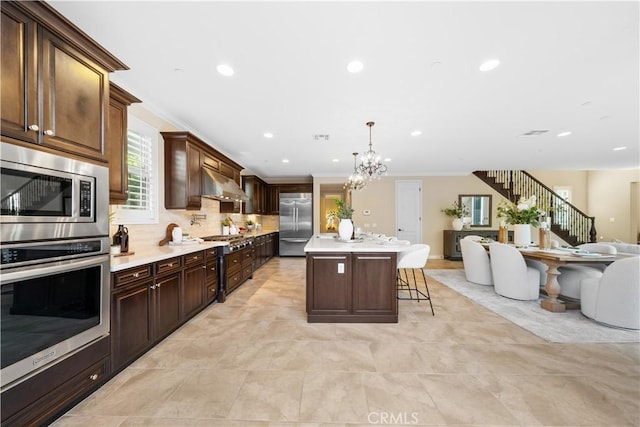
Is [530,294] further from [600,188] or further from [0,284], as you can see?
[600,188]

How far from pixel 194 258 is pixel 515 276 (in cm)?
461

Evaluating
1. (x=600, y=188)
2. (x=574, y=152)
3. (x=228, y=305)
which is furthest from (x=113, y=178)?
(x=600, y=188)

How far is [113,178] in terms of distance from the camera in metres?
2.30

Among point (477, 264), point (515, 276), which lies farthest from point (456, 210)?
point (515, 276)

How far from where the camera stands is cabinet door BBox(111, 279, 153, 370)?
1.92 metres

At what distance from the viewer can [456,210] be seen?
7727 millimetres

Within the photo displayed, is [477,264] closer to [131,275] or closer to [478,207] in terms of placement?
[478,207]

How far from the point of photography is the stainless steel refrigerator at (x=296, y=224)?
25.5ft

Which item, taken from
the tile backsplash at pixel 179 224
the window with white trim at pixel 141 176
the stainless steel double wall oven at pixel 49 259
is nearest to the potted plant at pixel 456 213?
the tile backsplash at pixel 179 224

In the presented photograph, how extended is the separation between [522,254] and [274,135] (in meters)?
4.37

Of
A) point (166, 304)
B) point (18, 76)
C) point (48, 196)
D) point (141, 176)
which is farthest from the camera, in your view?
point (141, 176)

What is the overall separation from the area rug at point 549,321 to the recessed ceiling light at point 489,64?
278 centimetres

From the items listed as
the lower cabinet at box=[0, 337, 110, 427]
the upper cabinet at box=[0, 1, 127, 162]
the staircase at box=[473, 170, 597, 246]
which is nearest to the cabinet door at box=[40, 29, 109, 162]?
the upper cabinet at box=[0, 1, 127, 162]

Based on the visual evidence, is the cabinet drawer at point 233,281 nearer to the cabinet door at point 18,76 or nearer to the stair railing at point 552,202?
the cabinet door at point 18,76
